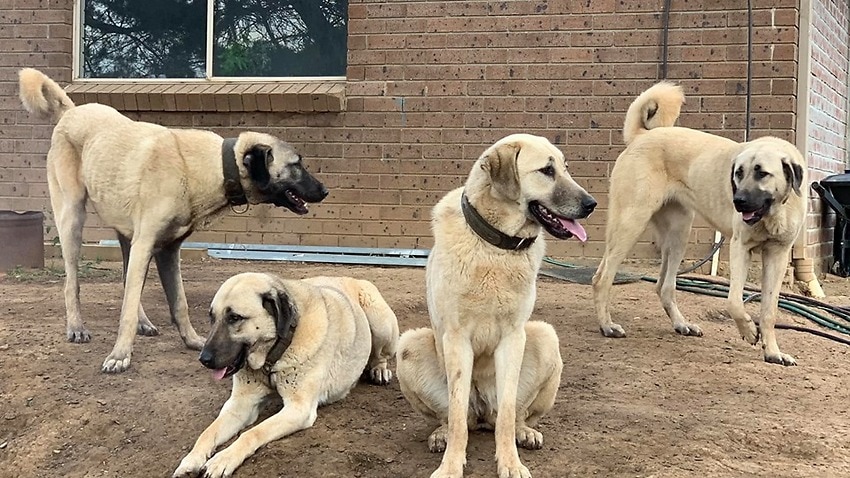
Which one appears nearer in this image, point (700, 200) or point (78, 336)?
point (78, 336)

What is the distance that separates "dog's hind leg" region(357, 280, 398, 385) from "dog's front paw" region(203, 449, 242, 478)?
132 centimetres

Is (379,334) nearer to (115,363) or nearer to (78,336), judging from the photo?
(115,363)

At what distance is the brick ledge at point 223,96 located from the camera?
7730mm

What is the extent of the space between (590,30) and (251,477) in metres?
5.81

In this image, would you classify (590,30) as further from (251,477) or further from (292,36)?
(251,477)

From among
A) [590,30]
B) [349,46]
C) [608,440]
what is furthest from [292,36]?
[608,440]

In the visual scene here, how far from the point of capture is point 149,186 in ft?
13.5

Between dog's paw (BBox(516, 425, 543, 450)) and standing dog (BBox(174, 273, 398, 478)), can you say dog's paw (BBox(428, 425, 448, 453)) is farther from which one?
standing dog (BBox(174, 273, 398, 478))

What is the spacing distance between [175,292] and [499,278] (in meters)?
2.39

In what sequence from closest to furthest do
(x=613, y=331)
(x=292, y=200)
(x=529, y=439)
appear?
(x=529, y=439) → (x=292, y=200) → (x=613, y=331)

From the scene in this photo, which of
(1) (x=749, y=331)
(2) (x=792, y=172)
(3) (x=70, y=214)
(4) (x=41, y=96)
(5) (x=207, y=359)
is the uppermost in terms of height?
(4) (x=41, y=96)

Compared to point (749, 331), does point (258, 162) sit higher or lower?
higher

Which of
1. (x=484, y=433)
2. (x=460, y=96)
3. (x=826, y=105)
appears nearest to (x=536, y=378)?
(x=484, y=433)

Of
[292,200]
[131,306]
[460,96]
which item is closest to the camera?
[131,306]
